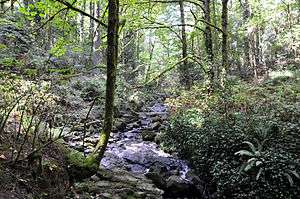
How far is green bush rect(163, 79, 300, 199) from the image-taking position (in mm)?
6984

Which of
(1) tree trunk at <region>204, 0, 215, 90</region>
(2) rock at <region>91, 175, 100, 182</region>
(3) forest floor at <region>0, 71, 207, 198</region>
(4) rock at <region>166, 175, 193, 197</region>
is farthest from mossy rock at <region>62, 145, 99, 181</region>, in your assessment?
(1) tree trunk at <region>204, 0, 215, 90</region>

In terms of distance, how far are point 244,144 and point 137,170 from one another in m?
3.60

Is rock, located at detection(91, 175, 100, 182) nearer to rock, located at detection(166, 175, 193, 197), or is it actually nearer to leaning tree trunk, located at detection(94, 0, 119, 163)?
leaning tree trunk, located at detection(94, 0, 119, 163)

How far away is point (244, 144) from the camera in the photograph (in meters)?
8.09

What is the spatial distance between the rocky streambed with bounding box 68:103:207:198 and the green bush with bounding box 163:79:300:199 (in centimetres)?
53

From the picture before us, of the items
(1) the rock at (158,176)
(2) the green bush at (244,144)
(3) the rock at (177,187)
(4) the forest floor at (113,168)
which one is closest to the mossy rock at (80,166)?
(4) the forest floor at (113,168)

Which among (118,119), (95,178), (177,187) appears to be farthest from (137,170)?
(118,119)

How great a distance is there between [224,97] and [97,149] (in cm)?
578

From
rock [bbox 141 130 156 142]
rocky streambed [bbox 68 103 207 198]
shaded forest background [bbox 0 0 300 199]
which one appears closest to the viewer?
shaded forest background [bbox 0 0 300 199]

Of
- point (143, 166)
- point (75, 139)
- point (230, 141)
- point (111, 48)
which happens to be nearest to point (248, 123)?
point (230, 141)

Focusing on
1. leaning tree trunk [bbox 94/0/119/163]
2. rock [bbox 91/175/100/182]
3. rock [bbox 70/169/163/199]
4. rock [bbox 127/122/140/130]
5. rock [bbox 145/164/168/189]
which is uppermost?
leaning tree trunk [bbox 94/0/119/163]

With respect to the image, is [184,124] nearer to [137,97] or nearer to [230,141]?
[230,141]

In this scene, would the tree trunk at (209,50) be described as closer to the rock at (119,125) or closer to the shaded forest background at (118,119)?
the shaded forest background at (118,119)

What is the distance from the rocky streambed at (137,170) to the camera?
6816mm
